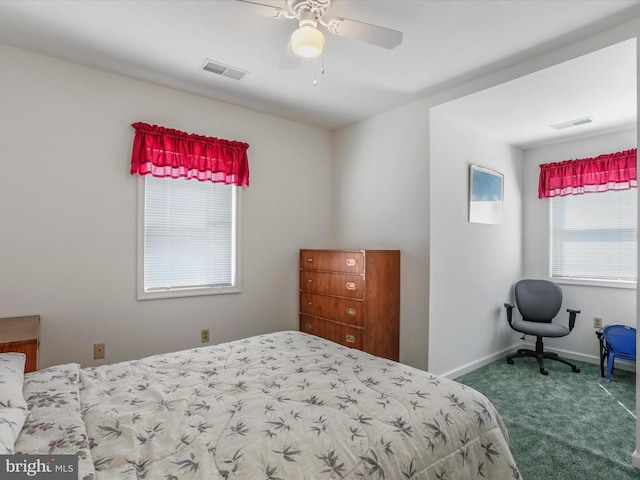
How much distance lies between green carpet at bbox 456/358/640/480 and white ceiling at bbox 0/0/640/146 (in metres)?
2.55

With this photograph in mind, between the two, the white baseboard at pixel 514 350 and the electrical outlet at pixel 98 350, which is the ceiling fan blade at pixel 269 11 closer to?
the electrical outlet at pixel 98 350

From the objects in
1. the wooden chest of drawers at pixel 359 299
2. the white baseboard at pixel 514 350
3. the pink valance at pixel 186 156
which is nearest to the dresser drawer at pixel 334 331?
the wooden chest of drawers at pixel 359 299

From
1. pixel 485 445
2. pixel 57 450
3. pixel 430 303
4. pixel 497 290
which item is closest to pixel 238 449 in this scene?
pixel 57 450

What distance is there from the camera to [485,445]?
4.77ft

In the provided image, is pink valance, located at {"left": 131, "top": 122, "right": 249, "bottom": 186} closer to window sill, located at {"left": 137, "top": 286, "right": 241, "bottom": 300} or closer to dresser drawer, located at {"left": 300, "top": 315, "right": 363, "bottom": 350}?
window sill, located at {"left": 137, "top": 286, "right": 241, "bottom": 300}

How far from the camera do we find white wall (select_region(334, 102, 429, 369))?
3312 mm

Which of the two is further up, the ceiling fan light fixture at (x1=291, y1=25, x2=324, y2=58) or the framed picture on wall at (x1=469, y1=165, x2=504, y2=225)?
the ceiling fan light fixture at (x1=291, y1=25, x2=324, y2=58)

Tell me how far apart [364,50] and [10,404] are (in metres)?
2.67

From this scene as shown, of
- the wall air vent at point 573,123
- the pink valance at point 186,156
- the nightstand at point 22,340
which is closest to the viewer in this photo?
the nightstand at point 22,340

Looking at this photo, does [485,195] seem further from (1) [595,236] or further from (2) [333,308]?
(2) [333,308]

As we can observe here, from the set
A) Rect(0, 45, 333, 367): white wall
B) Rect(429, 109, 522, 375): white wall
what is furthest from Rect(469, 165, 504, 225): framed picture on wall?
Rect(0, 45, 333, 367): white wall

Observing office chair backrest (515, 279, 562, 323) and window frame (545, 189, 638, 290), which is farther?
office chair backrest (515, 279, 562, 323)

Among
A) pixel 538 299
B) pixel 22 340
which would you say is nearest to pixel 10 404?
pixel 22 340

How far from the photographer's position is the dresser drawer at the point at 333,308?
10.6ft
